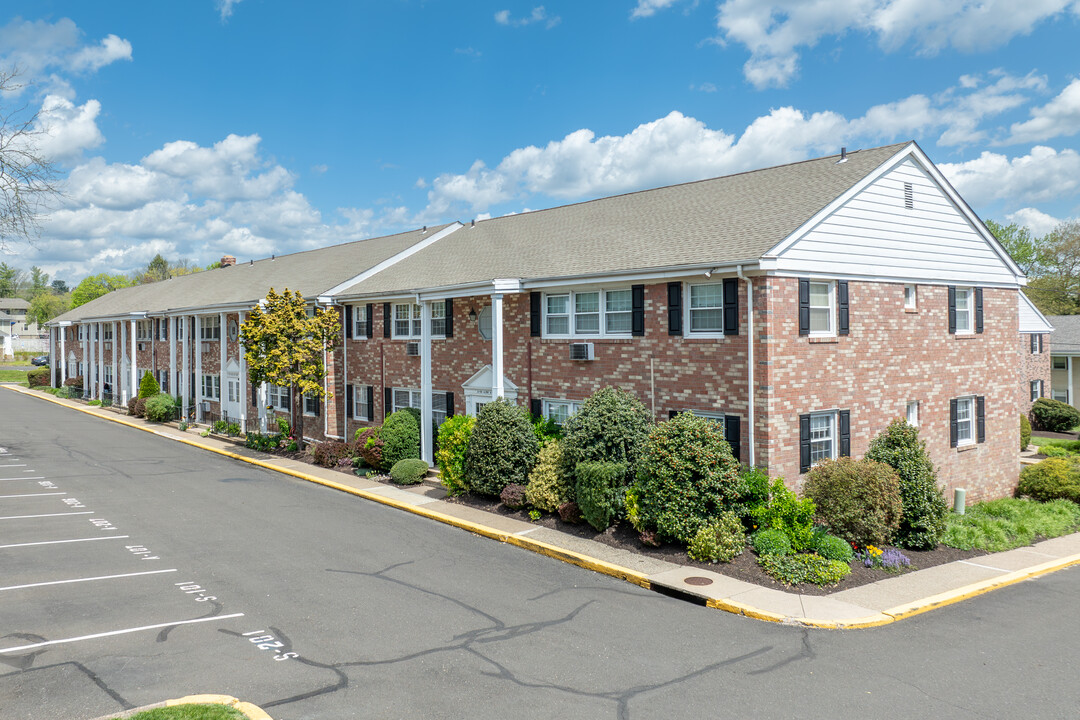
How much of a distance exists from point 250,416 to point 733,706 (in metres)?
27.7

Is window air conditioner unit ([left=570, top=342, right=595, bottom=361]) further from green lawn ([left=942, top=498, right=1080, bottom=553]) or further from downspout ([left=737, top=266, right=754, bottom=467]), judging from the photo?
green lawn ([left=942, top=498, right=1080, bottom=553])

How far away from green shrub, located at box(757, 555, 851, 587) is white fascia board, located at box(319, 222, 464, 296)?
62.1 feet

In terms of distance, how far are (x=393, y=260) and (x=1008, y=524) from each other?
2157 centimetres

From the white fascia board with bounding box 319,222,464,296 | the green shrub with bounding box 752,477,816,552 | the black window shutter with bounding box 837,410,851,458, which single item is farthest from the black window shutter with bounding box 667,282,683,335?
the white fascia board with bounding box 319,222,464,296

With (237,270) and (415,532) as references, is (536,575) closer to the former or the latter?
(415,532)

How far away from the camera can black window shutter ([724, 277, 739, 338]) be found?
14977mm

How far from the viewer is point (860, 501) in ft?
45.1

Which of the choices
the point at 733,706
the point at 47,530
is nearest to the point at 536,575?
the point at 733,706

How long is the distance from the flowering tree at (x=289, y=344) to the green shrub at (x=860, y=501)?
17.1m

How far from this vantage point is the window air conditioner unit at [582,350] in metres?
17.7

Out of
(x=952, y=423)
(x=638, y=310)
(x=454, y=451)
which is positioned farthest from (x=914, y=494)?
(x=454, y=451)

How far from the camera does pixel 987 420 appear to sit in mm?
20125

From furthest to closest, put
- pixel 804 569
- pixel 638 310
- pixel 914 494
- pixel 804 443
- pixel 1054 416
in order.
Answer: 1. pixel 1054 416
2. pixel 638 310
3. pixel 804 443
4. pixel 914 494
5. pixel 804 569

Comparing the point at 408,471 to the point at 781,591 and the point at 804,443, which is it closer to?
the point at 804,443
